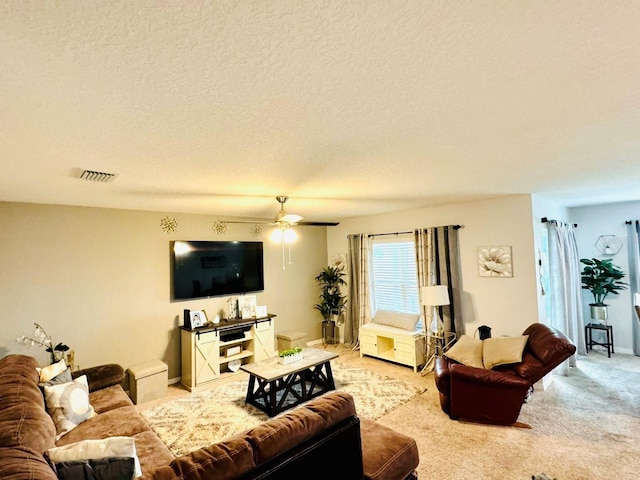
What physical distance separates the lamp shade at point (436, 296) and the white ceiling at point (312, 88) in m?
2.16

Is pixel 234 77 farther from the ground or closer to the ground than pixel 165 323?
farther from the ground

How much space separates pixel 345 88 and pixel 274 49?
40 centimetres

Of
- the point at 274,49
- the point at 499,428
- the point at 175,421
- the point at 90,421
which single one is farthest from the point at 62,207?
the point at 499,428

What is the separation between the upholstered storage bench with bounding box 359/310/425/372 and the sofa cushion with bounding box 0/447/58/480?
426cm

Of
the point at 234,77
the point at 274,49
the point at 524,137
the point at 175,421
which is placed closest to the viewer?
the point at 274,49

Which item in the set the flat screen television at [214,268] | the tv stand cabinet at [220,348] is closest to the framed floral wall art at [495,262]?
the tv stand cabinet at [220,348]

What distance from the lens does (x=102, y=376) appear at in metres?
3.49

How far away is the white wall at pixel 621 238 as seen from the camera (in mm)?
5309

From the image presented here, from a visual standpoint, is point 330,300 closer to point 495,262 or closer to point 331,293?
point 331,293

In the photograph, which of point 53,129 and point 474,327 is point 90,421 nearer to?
point 53,129

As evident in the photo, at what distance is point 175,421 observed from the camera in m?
3.47

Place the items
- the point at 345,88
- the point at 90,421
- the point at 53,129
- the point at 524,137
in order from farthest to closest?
the point at 90,421 < the point at 524,137 < the point at 53,129 < the point at 345,88

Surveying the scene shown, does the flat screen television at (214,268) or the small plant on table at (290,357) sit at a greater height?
the flat screen television at (214,268)

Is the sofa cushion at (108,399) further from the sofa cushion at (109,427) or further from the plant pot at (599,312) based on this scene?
the plant pot at (599,312)
